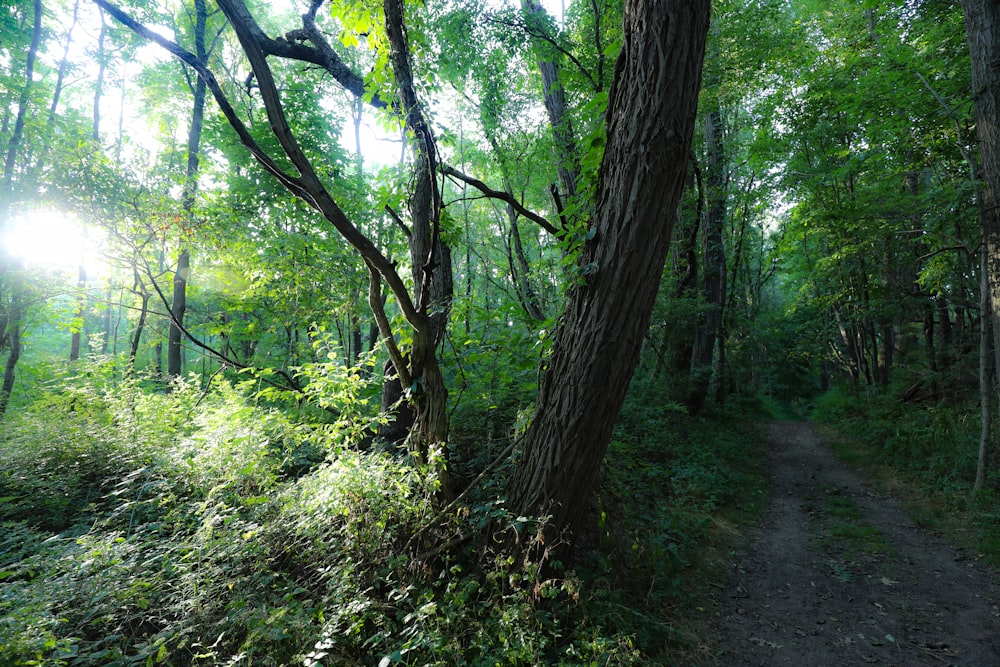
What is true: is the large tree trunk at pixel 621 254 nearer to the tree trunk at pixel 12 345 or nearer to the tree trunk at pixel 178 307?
the tree trunk at pixel 178 307

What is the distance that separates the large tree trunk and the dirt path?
208cm

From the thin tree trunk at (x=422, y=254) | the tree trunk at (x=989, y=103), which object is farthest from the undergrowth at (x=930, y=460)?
the thin tree trunk at (x=422, y=254)

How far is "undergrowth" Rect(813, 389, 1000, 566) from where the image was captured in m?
5.27

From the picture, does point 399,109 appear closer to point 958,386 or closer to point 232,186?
point 232,186

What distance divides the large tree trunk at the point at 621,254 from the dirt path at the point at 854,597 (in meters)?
2.08

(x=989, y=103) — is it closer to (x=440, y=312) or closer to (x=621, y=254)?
(x=621, y=254)

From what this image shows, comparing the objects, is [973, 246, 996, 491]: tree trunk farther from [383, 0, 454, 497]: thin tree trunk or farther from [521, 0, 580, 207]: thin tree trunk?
[383, 0, 454, 497]: thin tree trunk

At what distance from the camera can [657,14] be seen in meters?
2.47

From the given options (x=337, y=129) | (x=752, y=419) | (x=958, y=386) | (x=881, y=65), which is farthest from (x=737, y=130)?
(x=337, y=129)

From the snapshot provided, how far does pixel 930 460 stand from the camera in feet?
23.6

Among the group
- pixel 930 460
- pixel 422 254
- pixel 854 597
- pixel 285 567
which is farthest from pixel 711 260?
pixel 285 567

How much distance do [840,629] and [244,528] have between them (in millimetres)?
4954

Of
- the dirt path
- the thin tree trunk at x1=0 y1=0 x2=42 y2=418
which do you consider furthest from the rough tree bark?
the thin tree trunk at x1=0 y1=0 x2=42 y2=418

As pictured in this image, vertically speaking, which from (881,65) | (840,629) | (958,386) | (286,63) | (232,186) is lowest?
(840,629)
